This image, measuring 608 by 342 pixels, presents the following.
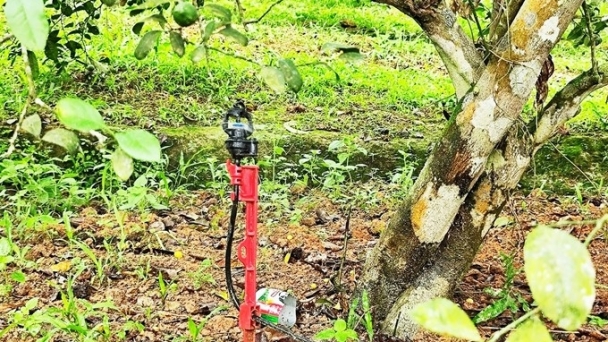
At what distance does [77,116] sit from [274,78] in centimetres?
42

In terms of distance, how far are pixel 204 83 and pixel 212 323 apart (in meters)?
2.43

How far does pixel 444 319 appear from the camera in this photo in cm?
42

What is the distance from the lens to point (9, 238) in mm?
2045

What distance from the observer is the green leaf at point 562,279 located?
0.38 meters

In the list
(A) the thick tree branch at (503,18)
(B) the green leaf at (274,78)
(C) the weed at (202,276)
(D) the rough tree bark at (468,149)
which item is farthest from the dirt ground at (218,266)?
(B) the green leaf at (274,78)

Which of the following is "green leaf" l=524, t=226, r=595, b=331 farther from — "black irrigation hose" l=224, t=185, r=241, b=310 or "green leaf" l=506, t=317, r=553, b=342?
"black irrigation hose" l=224, t=185, r=241, b=310

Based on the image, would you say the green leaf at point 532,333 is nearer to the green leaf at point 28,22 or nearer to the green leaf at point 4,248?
the green leaf at point 28,22

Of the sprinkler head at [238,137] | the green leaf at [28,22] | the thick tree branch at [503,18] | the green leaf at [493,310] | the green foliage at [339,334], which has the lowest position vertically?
the green leaf at [493,310]

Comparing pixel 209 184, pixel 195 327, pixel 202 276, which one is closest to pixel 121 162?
pixel 195 327

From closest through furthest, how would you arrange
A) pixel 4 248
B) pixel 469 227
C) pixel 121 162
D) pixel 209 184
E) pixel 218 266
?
pixel 121 162 < pixel 469 227 < pixel 4 248 < pixel 218 266 < pixel 209 184

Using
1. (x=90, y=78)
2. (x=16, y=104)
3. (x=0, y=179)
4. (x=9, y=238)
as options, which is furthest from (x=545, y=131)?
(x=90, y=78)

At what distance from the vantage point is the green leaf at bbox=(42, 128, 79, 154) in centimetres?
77

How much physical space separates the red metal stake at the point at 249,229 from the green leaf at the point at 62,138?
66 cm

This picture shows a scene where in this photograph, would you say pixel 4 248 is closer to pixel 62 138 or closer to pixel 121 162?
pixel 62 138
